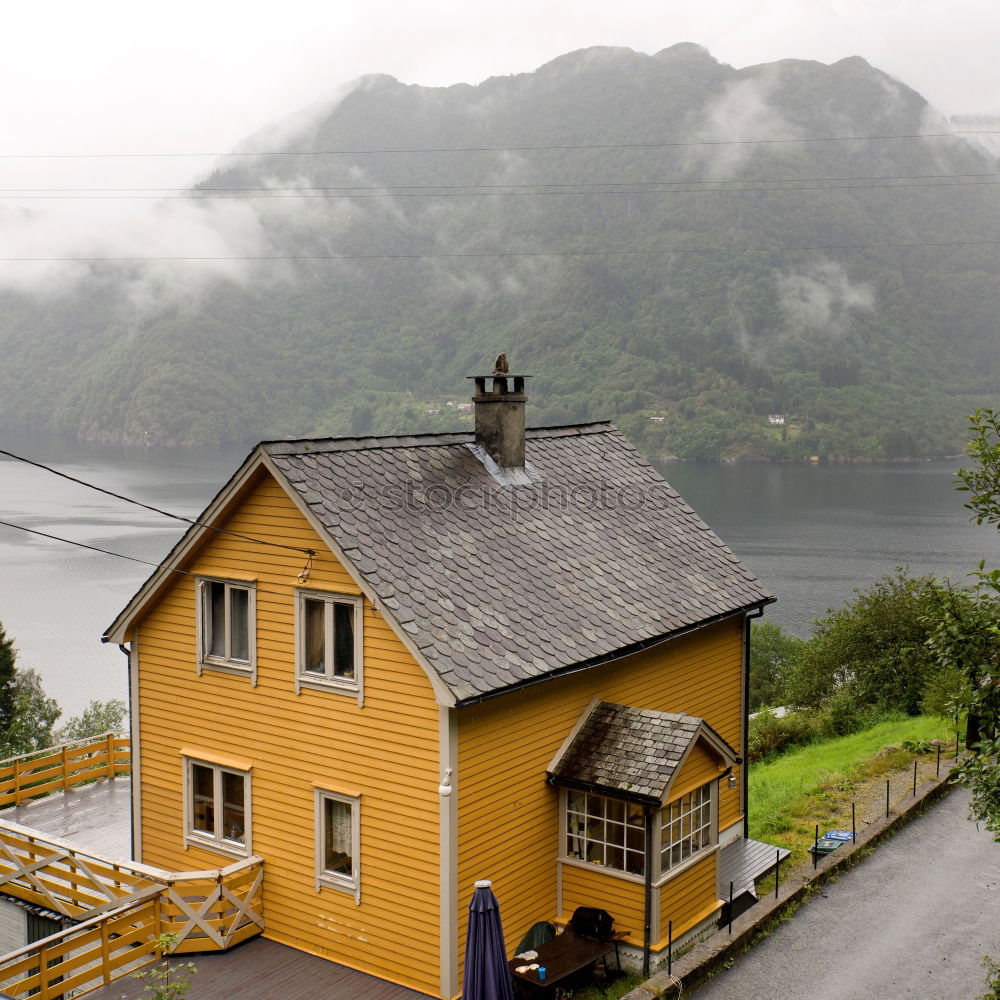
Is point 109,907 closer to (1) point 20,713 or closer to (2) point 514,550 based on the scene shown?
(2) point 514,550

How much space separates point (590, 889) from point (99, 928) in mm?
6385

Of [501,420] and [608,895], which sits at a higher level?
[501,420]

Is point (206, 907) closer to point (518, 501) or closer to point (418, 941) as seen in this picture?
point (418, 941)

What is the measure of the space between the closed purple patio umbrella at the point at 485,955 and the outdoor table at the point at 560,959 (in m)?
1.31

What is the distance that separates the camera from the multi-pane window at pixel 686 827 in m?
14.1

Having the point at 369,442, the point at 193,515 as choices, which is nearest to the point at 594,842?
the point at 369,442

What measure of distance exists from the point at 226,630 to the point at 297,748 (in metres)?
2.04

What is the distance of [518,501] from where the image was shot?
16609mm

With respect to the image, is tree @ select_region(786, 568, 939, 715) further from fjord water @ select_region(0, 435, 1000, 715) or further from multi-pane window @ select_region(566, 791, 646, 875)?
→ fjord water @ select_region(0, 435, 1000, 715)

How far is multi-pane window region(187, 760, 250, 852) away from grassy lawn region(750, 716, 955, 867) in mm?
9361

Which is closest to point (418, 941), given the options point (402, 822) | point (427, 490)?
point (402, 822)

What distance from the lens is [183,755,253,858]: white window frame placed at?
48.6ft

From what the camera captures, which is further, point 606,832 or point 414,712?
point 606,832

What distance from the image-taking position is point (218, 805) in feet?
49.8
